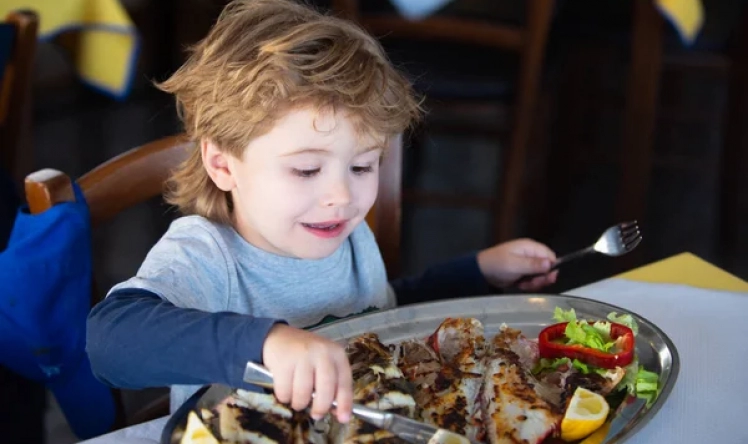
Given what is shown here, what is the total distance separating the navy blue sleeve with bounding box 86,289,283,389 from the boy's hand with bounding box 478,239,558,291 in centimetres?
52

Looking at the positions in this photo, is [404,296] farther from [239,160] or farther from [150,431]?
[150,431]

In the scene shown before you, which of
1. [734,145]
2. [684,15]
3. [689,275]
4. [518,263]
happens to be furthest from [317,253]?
[734,145]

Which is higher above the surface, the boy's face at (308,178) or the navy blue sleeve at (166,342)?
the boy's face at (308,178)

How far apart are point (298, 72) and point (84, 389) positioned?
1.59 feet

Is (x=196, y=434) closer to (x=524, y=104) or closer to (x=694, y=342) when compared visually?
(x=694, y=342)

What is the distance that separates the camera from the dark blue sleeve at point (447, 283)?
1260mm

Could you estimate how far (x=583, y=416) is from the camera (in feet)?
2.58

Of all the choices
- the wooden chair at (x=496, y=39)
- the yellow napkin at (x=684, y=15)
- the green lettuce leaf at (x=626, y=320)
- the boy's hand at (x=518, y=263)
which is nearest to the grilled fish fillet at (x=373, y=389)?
the green lettuce leaf at (x=626, y=320)

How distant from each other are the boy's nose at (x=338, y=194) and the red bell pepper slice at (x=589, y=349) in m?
0.23

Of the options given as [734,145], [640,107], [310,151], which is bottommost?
[734,145]

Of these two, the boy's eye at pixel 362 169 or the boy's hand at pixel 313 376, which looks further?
the boy's eye at pixel 362 169

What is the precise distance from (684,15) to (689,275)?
4.24 feet

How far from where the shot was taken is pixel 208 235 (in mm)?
1053

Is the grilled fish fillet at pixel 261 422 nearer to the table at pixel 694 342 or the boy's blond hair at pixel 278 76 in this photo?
the table at pixel 694 342
